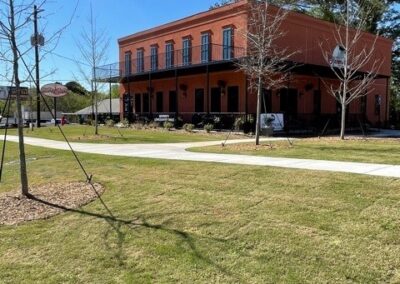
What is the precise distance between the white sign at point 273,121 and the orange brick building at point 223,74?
0.76m

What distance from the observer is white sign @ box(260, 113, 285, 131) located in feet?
69.4

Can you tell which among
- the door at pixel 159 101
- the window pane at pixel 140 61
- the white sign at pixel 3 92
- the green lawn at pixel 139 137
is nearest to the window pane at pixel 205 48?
the door at pixel 159 101

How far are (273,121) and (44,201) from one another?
15982 mm

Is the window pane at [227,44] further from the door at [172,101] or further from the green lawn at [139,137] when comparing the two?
the door at [172,101]

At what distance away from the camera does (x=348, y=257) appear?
4.36 m

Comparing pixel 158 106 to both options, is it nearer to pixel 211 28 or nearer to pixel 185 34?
pixel 185 34

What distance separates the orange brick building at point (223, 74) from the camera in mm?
24609

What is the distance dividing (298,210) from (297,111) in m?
21.9

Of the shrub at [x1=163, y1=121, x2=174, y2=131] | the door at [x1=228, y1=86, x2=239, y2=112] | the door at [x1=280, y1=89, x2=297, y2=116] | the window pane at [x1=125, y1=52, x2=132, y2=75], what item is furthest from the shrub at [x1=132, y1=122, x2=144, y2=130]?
the door at [x1=280, y1=89, x2=297, y2=116]

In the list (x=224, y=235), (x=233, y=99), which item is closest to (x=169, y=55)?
(x=233, y=99)

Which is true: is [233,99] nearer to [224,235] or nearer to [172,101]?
[172,101]

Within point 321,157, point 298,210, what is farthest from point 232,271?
point 321,157

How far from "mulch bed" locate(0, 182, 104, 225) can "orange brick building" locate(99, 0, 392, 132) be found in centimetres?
1500

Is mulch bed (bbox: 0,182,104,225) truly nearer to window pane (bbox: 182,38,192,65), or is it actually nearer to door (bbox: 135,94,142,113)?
window pane (bbox: 182,38,192,65)
